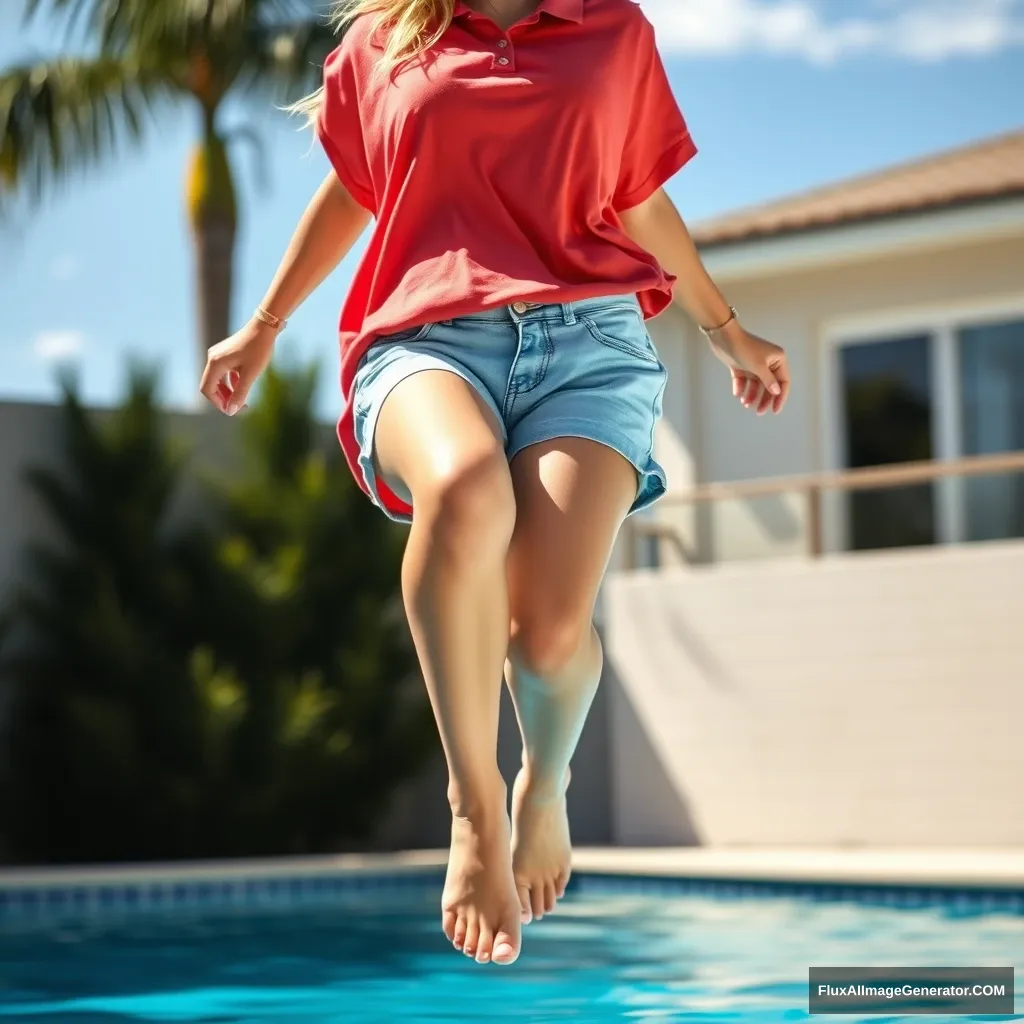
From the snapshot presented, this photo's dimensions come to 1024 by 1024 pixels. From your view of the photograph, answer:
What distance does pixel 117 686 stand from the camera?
37.6 feet

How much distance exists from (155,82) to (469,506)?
13.7 m

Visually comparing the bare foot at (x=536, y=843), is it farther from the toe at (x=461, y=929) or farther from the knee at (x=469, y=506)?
the knee at (x=469, y=506)

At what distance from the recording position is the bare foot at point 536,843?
3471 millimetres

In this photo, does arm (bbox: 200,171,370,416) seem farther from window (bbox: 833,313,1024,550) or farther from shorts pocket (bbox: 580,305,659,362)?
window (bbox: 833,313,1024,550)

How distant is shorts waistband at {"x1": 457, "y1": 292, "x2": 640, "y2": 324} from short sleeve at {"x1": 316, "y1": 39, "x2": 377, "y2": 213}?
0.41 metres

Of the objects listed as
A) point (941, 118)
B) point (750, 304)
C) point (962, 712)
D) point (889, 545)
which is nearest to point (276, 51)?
point (750, 304)

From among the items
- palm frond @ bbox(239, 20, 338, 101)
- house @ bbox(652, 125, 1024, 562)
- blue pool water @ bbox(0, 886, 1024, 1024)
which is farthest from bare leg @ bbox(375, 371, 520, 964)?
palm frond @ bbox(239, 20, 338, 101)

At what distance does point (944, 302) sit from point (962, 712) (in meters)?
3.11

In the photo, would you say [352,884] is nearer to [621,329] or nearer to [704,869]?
[704,869]

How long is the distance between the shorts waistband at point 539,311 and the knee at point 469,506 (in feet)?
0.93

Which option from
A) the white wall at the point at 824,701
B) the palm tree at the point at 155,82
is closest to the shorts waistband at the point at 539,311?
the white wall at the point at 824,701

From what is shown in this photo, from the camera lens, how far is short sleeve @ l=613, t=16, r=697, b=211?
11.6 ft

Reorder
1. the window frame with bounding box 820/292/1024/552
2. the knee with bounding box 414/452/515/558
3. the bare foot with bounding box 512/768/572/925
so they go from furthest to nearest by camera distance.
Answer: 1. the window frame with bounding box 820/292/1024/552
2. the bare foot with bounding box 512/768/572/925
3. the knee with bounding box 414/452/515/558

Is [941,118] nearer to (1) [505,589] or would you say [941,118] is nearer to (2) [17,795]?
(2) [17,795]
